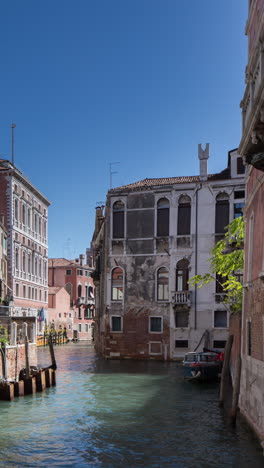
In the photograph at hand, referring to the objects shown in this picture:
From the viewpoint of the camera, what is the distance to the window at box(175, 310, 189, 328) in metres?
24.6

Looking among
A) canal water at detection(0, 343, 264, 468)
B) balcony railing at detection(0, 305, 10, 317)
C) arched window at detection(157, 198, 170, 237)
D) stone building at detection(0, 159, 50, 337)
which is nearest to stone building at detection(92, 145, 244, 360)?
arched window at detection(157, 198, 170, 237)

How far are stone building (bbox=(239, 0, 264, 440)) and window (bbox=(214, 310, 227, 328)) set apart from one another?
12.8m

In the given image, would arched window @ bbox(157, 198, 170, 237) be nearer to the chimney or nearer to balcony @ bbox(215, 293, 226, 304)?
the chimney

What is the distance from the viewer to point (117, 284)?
26094 millimetres

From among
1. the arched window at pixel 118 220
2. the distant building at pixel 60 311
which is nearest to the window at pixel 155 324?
the arched window at pixel 118 220

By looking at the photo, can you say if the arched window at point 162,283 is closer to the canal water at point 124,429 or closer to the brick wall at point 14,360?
the canal water at point 124,429

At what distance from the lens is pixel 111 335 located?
2577 cm

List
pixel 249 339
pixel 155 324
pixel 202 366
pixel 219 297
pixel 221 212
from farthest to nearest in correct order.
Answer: pixel 155 324
pixel 221 212
pixel 219 297
pixel 202 366
pixel 249 339

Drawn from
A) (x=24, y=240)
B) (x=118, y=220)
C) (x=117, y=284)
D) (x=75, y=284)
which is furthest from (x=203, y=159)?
(x=75, y=284)

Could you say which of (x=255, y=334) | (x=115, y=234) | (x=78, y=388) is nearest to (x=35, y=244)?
(x=115, y=234)

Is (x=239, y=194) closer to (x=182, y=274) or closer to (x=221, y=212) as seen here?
(x=221, y=212)

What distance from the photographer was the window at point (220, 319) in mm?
24094

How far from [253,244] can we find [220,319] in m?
14.2

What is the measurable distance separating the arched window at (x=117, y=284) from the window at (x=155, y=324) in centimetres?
201
